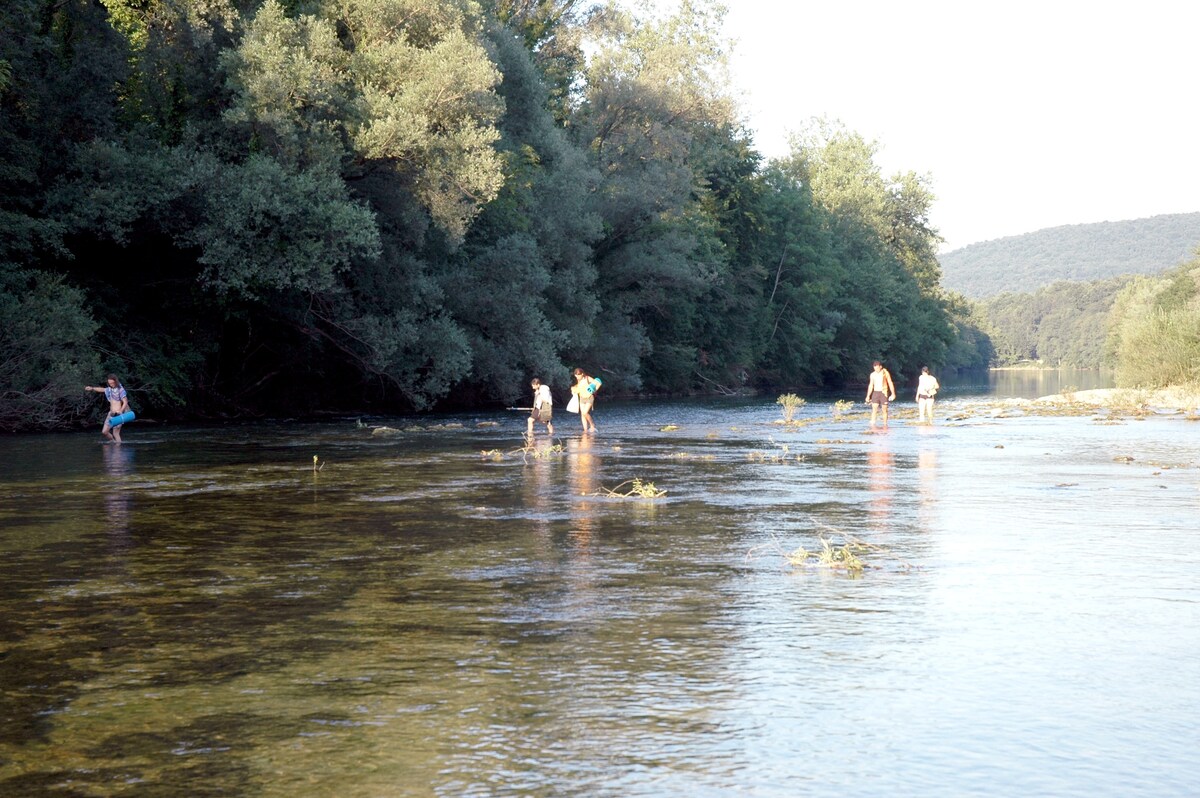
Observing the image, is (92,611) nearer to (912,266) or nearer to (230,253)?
(230,253)

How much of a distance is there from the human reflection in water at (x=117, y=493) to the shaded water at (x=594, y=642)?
11 cm

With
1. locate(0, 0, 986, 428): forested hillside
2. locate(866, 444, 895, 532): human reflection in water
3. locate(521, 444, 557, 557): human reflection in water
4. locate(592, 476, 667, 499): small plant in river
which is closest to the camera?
locate(521, 444, 557, 557): human reflection in water

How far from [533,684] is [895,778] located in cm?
238

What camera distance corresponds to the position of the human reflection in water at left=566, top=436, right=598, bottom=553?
14.4 m

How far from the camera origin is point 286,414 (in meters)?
46.3

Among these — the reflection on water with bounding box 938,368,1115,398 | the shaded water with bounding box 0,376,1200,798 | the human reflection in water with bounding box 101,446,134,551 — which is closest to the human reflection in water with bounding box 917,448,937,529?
the shaded water with bounding box 0,376,1200,798

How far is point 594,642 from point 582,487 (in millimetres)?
11115

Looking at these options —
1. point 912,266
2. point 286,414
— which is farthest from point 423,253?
point 912,266

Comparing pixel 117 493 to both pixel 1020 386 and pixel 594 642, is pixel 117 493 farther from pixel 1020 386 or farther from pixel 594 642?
pixel 1020 386

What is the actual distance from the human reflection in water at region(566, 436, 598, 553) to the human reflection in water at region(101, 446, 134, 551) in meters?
4.61

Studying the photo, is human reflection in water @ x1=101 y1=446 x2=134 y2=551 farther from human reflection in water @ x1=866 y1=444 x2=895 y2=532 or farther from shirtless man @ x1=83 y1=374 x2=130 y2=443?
human reflection in water @ x1=866 y1=444 x2=895 y2=532

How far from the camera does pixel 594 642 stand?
346 inches

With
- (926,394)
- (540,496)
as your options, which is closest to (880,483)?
(540,496)

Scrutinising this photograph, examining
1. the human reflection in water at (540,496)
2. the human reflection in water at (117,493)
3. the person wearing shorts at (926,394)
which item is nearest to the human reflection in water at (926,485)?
the human reflection in water at (540,496)
